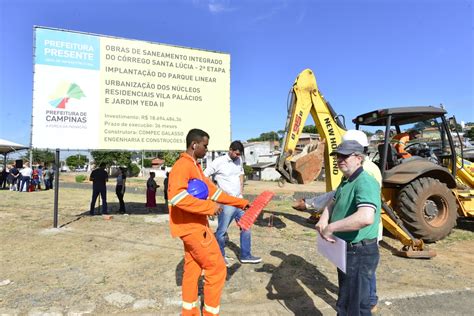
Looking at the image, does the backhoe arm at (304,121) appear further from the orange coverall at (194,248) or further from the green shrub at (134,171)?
the green shrub at (134,171)

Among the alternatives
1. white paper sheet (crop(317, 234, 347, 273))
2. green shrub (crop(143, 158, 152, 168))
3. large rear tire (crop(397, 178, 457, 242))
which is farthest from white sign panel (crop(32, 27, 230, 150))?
green shrub (crop(143, 158, 152, 168))

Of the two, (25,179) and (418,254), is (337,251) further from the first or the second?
(25,179)

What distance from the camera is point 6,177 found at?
21047 millimetres

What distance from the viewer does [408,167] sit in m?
6.06

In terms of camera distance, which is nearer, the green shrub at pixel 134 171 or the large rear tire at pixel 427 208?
the large rear tire at pixel 427 208

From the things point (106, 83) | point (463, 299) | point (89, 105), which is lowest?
point (463, 299)

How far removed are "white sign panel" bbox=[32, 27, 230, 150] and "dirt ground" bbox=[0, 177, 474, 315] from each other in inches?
83.6

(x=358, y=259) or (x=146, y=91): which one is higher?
(x=146, y=91)

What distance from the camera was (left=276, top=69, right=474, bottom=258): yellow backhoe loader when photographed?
5816 millimetres

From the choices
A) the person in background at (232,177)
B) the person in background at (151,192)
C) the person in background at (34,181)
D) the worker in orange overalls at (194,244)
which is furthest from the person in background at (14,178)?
the worker in orange overalls at (194,244)

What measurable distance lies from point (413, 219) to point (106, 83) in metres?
6.81

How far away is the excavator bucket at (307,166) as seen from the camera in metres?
6.69

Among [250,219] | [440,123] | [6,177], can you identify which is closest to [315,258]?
[250,219]

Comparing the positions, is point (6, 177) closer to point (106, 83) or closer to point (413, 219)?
point (106, 83)
